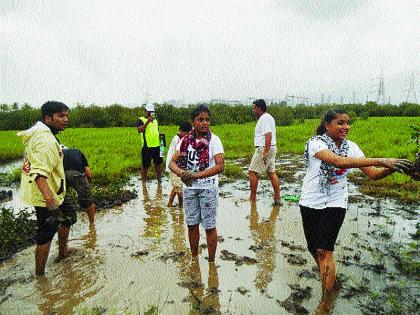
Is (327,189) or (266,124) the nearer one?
(327,189)

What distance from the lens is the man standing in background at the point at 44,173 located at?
3.59 metres

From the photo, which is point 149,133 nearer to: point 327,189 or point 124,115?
point 327,189

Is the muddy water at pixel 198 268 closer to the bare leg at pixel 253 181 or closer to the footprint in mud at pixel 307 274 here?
the footprint in mud at pixel 307 274

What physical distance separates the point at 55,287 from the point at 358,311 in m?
3.07

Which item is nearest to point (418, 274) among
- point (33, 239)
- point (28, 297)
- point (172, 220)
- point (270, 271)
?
point (270, 271)

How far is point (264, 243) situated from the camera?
509 centimetres

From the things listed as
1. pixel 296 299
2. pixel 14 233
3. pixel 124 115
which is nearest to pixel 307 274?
pixel 296 299

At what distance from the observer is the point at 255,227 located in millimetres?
5781

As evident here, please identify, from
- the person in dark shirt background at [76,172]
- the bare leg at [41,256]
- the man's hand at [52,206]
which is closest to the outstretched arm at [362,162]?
the man's hand at [52,206]

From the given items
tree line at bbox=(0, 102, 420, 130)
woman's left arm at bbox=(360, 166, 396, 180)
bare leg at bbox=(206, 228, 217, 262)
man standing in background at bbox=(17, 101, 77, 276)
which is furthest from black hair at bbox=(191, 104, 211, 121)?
tree line at bbox=(0, 102, 420, 130)

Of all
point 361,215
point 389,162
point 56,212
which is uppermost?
point 389,162

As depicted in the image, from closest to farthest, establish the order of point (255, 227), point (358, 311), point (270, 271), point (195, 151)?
point (358, 311) → point (195, 151) → point (270, 271) → point (255, 227)

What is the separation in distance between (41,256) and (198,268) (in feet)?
5.77

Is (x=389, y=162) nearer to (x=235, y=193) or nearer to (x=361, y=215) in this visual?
(x=361, y=215)
